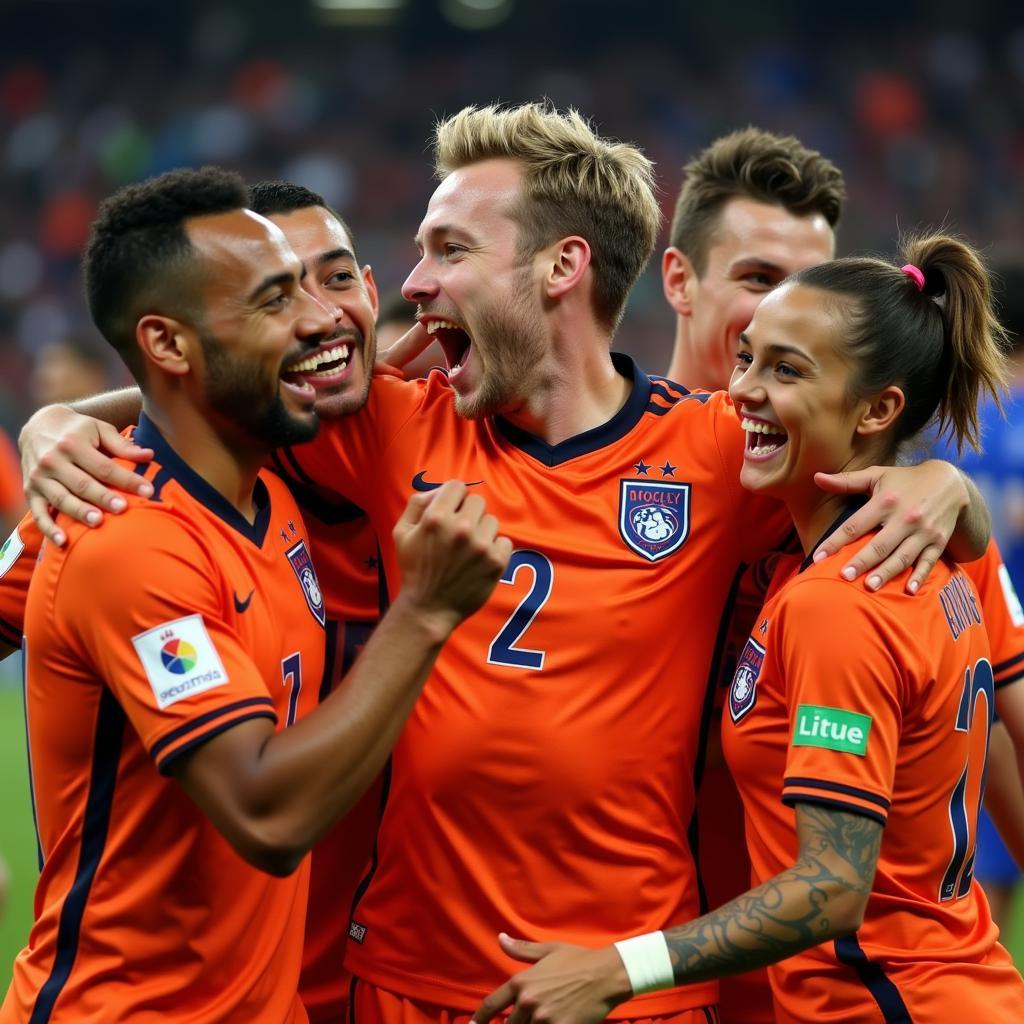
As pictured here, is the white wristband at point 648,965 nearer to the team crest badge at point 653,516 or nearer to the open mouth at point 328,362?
the team crest badge at point 653,516

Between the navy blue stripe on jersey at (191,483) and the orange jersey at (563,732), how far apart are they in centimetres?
46

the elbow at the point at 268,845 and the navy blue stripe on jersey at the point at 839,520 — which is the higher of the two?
the navy blue stripe on jersey at the point at 839,520

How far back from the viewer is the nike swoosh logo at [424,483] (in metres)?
3.29

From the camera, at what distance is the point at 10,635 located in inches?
124

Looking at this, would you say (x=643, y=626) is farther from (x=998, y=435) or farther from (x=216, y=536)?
(x=998, y=435)

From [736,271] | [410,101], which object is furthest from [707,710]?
[410,101]

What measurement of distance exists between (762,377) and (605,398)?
0.52 meters

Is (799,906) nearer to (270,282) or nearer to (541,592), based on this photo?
(541,592)

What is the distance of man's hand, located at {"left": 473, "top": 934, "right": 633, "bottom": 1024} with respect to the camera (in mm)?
2646

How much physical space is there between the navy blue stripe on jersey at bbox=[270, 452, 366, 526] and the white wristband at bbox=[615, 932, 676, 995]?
1300 mm

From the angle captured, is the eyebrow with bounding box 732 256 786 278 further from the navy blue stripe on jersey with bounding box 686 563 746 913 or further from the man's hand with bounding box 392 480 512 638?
the man's hand with bounding box 392 480 512 638

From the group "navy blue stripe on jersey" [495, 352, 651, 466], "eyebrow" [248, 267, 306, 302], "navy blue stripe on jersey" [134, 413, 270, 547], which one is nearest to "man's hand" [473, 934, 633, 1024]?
"navy blue stripe on jersey" [134, 413, 270, 547]

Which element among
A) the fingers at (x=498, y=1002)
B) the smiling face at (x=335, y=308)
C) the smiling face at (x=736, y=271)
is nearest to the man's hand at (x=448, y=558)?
the fingers at (x=498, y=1002)

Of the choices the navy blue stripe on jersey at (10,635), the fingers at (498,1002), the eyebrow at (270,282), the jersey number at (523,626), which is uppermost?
the eyebrow at (270,282)
